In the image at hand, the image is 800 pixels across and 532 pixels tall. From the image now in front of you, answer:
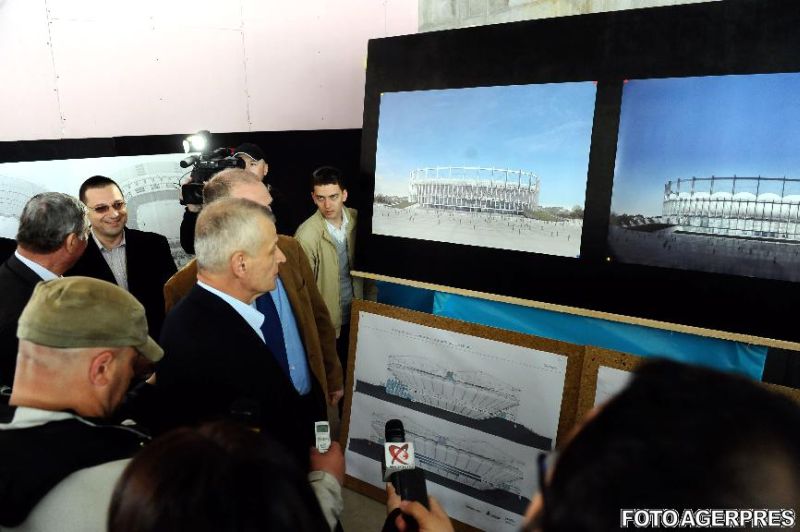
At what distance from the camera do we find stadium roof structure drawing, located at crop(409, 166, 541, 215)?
2344 mm

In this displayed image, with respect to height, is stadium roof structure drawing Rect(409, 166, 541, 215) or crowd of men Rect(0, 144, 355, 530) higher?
stadium roof structure drawing Rect(409, 166, 541, 215)

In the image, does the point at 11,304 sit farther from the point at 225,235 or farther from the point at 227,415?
the point at 227,415

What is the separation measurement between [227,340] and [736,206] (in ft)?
5.86

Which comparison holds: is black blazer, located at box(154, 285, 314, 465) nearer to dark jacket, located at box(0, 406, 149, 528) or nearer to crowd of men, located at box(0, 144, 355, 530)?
crowd of men, located at box(0, 144, 355, 530)

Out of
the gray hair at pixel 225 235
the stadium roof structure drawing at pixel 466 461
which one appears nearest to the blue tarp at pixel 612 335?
the stadium roof structure drawing at pixel 466 461

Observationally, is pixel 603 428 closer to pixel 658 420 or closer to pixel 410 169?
pixel 658 420

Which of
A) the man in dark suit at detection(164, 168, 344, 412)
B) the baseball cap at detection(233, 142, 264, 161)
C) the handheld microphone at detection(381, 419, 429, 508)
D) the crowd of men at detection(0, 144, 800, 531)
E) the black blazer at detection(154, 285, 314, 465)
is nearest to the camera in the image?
the crowd of men at detection(0, 144, 800, 531)

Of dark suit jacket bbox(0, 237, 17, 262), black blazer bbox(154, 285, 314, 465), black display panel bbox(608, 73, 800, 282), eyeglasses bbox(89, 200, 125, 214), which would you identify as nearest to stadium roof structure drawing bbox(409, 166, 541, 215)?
black display panel bbox(608, 73, 800, 282)

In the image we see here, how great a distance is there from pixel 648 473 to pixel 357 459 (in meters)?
2.11

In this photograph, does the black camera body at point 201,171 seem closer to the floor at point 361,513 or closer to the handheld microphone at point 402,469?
Answer: the floor at point 361,513

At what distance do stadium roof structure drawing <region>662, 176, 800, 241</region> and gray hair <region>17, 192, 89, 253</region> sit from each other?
2.32m

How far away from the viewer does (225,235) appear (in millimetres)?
1667

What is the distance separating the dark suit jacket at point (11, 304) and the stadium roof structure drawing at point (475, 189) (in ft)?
5.42

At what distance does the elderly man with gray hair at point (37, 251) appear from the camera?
1913 millimetres
